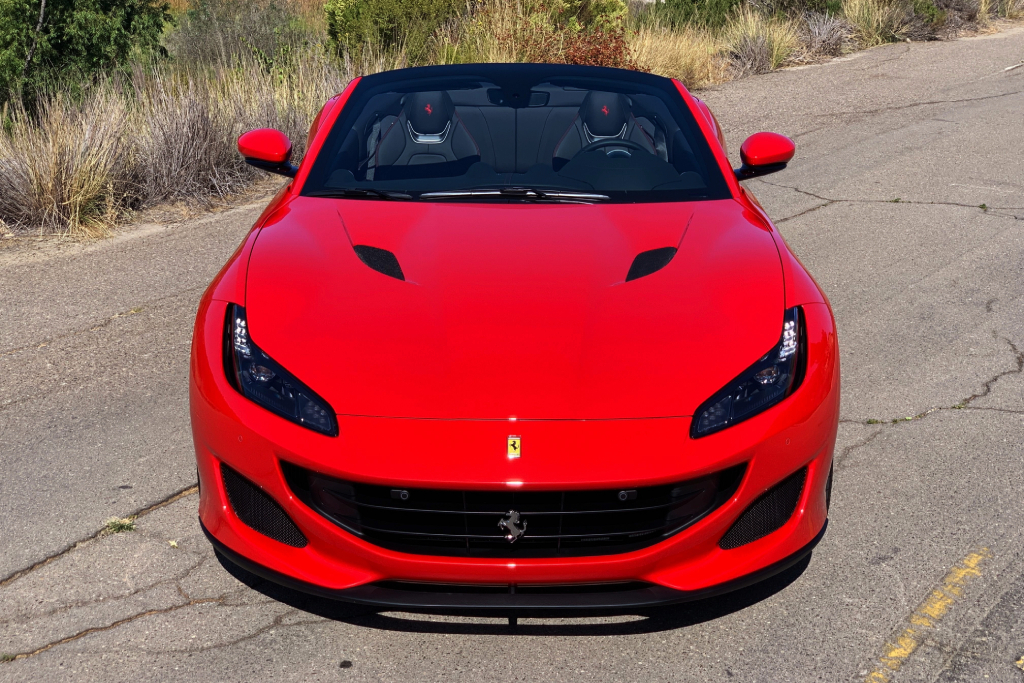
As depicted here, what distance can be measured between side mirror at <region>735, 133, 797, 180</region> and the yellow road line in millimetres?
1758

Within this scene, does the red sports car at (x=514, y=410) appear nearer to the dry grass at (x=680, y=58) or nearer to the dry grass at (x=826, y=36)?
the dry grass at (x=680, y=58)

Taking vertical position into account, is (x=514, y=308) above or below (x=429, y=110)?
below

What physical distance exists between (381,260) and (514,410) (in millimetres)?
880

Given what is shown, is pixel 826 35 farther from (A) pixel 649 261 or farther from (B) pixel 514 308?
(B) pixel 514 308

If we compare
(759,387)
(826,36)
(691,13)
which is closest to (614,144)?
(759,387)

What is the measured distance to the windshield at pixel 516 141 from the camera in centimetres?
386

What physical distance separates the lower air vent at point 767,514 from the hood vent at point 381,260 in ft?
4.11

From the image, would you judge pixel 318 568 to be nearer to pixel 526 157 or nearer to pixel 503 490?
pixel 503 490

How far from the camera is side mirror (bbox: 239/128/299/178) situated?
4.22 meters

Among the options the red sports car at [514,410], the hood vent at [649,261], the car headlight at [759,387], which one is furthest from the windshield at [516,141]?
the car headlight at [759,387]

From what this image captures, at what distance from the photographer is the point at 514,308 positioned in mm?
3012

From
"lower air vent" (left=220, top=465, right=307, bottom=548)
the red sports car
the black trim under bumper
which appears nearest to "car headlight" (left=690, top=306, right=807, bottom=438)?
the red sports car

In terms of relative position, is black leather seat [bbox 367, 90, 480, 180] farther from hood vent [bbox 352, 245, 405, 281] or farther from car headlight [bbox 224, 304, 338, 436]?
car headlight [bbox 224, 304, 338, 436]

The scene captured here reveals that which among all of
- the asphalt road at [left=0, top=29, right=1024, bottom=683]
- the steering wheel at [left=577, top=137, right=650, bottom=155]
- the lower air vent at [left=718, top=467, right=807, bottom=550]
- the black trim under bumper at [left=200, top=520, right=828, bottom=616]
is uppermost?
the steering wheel at [left=577, top=137, right=650, bottom=155]
